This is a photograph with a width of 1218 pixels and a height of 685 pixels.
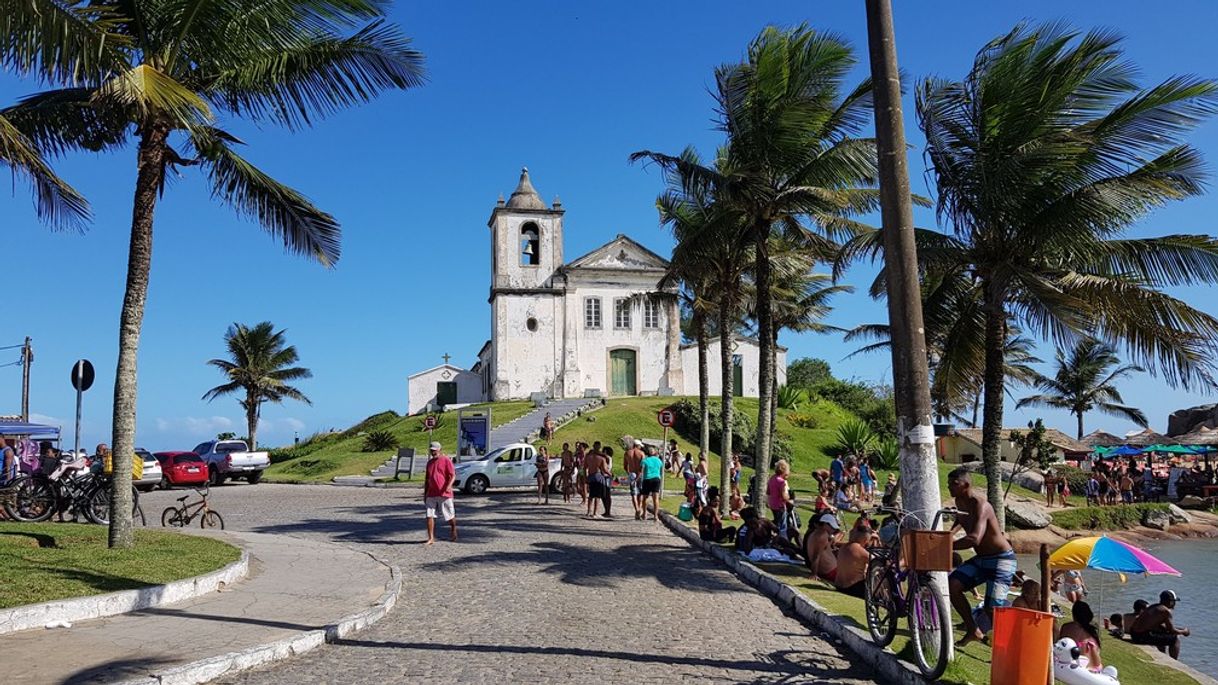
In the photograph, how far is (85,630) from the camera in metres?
7.57

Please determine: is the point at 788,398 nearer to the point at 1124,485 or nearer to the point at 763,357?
the point at 1124,485

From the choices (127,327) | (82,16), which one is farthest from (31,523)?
(82,16)

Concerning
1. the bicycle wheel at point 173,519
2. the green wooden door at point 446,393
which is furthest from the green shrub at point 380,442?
the bicycle wheel at point 173,519

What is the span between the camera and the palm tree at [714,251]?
1700 centimetres

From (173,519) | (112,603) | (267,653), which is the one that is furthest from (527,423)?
(267,653)

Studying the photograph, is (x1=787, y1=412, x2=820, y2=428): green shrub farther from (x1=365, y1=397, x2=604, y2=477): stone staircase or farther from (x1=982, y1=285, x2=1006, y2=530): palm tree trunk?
(x1=982, y1=285, x2=1006, y2=530): palm tree trunk

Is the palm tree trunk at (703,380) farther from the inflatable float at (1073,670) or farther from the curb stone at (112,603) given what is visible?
the inflatable float at (1073,670)

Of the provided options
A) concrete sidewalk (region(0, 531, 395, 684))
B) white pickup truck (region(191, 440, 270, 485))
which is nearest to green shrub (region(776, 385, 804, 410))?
white pickup truck (region(191, 440, 270, 485))

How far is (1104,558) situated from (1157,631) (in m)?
2.71

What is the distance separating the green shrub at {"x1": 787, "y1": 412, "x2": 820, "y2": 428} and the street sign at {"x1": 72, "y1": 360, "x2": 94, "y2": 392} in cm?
3398

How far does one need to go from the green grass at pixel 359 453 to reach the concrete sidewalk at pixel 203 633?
2302cm

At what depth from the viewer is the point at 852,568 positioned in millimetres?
10773

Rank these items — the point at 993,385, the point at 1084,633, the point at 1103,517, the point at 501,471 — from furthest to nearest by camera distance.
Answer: the point at 1103,517 < the point at 501,471 < the point at 993,385 < the point at 1084,633

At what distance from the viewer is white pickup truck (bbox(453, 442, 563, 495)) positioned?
26266 millimetres
